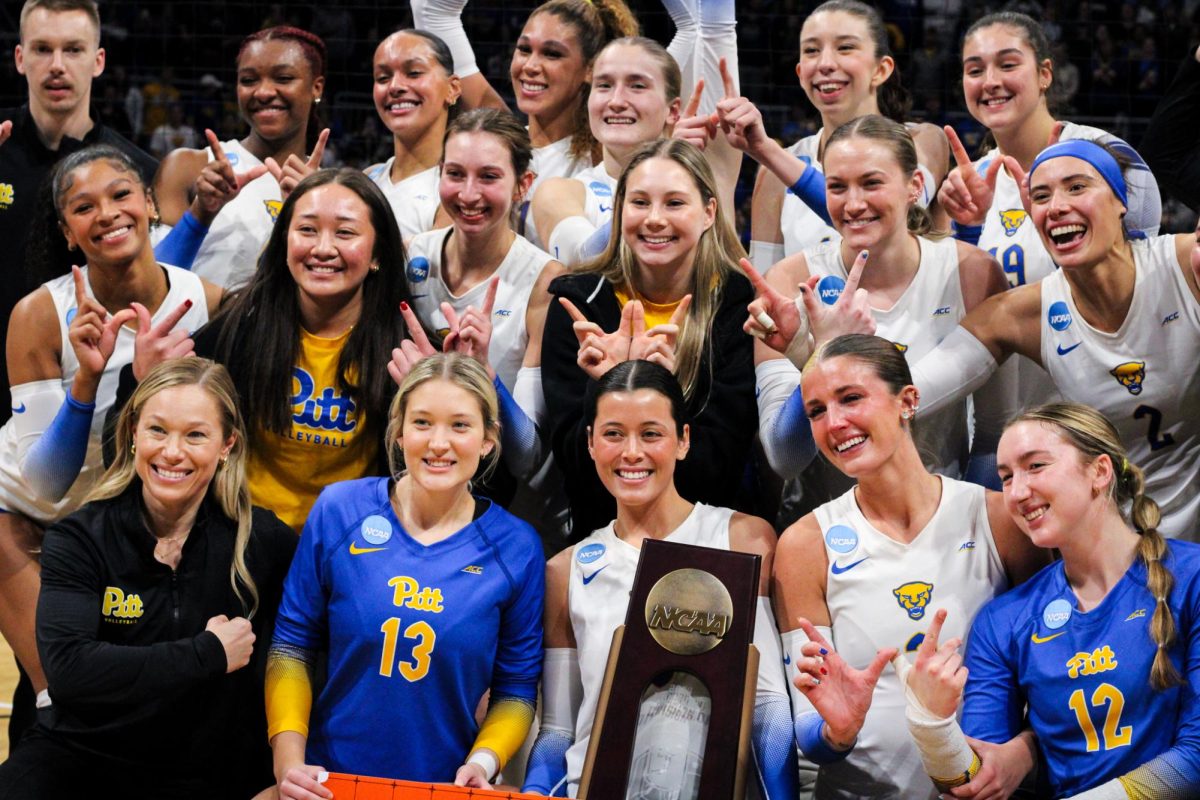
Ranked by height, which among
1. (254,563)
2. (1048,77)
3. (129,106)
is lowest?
(254,563)

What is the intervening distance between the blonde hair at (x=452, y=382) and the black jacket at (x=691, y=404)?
0.24 m

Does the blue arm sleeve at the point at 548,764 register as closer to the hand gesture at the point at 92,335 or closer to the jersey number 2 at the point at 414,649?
the jersey number 2 at the point at 414,649

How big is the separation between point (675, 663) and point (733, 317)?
45.2 inches


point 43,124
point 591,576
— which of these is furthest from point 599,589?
point 43,124

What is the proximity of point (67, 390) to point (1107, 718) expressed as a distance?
2802 millimetres

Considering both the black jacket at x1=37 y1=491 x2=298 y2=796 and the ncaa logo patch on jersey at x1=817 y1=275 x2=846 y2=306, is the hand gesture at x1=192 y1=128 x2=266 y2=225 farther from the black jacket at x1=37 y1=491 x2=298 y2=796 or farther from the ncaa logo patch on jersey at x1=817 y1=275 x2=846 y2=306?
the ncaa logo patch on jersey at x1=817 y1=275 x2=846 y2=306

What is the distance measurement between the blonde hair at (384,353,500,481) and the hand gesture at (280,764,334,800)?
2.63ft

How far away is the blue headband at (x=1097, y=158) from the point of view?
11.4 feet

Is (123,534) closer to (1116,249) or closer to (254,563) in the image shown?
(254,563)

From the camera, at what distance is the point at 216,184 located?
164 inches

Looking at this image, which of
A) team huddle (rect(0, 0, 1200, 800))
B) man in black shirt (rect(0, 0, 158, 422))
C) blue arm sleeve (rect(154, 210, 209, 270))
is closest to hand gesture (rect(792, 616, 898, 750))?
team huddle (rect(0, 0, 1200, 800))

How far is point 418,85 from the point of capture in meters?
4.59

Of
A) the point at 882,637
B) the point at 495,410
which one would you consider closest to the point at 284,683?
the point at 495,410

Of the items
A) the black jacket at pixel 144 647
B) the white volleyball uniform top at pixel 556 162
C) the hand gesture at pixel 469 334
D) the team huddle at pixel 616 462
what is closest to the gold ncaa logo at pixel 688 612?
the team huddle at pixel 616 462
